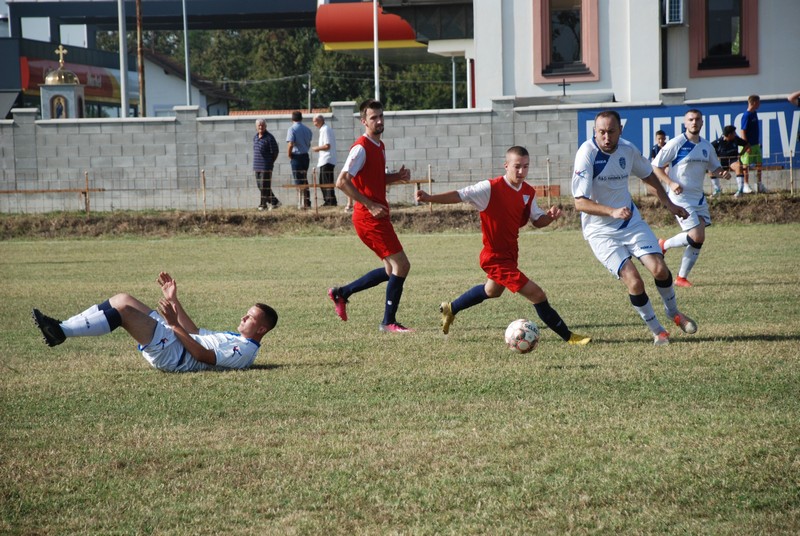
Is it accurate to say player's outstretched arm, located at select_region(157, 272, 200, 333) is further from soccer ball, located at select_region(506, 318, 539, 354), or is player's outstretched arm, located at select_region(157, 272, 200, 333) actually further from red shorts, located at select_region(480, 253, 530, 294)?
red shorts, located at select_region(480, 253, 530, 294)

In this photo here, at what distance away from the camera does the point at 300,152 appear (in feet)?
79.9

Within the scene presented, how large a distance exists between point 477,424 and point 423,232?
1781cm

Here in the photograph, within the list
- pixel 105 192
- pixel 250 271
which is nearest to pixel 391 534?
pixel 250 271

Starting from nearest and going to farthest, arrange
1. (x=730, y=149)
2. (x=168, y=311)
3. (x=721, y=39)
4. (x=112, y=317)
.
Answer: (x=168, y=311) → (x=112, y=317) → (x=730, y=149) → (x=721, y=39)

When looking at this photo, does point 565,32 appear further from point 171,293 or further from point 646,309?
point 171,293

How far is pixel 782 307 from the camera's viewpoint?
1026 centimetres

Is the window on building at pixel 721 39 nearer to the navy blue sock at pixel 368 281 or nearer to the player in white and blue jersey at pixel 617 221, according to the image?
the navy blue sock at pixel 368 281

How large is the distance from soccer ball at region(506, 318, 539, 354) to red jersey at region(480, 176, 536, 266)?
794 millimetres

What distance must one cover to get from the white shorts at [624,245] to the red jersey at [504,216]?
696mm

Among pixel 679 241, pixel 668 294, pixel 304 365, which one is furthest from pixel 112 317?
pixel 679 241

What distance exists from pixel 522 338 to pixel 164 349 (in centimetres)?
277

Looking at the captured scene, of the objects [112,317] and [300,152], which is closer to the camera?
[112,317]

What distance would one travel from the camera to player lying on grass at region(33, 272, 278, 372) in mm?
7316

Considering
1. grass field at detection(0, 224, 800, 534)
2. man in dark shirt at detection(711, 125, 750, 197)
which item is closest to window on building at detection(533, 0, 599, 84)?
man in dark shirt at detection(711, 125, 750, 197)
